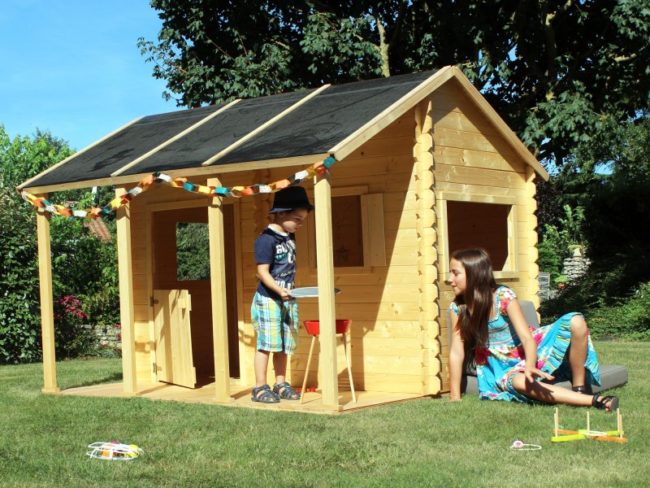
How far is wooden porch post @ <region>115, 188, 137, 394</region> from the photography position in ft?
32.1

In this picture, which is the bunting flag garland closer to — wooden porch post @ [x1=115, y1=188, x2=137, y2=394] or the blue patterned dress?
wooden porch post @ [x1=115, y1=188, x2=137, y2=394]

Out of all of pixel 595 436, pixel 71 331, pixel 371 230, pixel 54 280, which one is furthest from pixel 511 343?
pixel 71 331

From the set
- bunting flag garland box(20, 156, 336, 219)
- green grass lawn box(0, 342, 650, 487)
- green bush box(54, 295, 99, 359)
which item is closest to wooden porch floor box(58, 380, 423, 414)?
green grass lawn box(0, 342, 650, 487)

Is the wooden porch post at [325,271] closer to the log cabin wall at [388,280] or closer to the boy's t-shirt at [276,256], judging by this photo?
the boy's t-shirt at [276,256]

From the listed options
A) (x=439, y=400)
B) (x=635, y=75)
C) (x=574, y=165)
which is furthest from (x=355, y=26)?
(x=574, y=165)

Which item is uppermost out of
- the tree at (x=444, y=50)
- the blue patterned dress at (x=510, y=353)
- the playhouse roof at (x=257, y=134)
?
the tree at (x=444, y=50)

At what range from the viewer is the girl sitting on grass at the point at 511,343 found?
8211 millimetres

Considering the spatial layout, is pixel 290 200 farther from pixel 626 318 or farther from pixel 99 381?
pixel 626 318

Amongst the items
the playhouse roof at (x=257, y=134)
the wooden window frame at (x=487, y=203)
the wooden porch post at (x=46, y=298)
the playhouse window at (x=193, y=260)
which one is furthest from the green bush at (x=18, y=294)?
the playhouse window at (x=193, y=260)

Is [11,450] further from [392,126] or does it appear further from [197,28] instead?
[197,28]

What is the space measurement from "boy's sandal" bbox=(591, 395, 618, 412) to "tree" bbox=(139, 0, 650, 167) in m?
10.2

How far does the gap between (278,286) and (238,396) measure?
4.53ft

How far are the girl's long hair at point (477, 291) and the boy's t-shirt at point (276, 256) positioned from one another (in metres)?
1.58

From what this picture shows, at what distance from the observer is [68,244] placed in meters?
17.8
